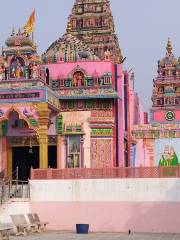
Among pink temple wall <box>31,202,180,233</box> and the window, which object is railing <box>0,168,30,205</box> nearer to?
pink temple wall <box>31,202,180,233</box>

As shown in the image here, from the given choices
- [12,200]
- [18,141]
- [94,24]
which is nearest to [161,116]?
[94,24]

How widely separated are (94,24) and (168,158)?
16832 mm

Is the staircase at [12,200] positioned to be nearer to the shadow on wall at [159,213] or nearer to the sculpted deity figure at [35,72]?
the shadow on wall at [159,213]

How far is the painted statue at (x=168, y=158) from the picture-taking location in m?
36.2

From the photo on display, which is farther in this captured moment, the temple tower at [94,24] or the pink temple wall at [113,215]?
the temple tower at [94,24]

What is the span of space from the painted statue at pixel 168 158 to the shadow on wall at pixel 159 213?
12704 millimetres

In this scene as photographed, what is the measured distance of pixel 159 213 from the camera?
2352 cm

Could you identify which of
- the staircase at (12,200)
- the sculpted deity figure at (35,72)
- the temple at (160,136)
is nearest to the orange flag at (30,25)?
the sculpted deity figure at (35,72)

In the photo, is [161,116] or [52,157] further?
[161,116]

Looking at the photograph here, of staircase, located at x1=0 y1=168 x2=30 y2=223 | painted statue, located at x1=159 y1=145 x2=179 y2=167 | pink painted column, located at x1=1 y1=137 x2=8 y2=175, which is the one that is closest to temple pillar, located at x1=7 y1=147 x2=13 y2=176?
pink painted column, located at x1=1 y1=137 x2=8 y2=175

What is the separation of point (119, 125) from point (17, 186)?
662 cm

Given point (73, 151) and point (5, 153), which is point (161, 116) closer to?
point (73, 151)

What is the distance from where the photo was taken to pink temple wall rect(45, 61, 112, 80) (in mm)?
30047

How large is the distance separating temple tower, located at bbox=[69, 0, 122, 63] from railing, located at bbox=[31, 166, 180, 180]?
953 inches
